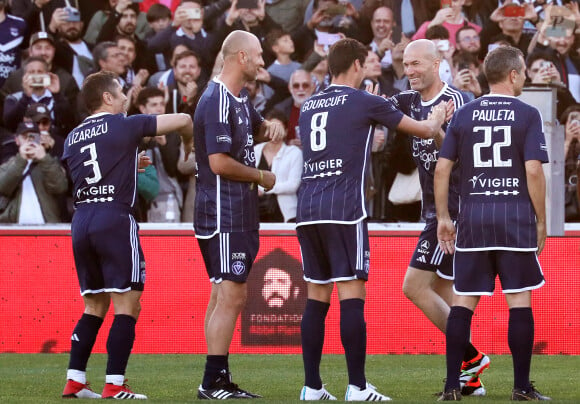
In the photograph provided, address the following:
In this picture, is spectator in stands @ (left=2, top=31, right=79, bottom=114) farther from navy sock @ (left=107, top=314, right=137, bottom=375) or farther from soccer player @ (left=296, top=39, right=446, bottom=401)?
soccer player @ (left=296, top=39, right=446, bottom=401)

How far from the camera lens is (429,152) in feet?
26.6

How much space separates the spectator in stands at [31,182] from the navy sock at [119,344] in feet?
19.1

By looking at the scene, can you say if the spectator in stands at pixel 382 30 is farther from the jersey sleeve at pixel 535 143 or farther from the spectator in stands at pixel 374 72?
the jersey sleeve at pixel 535 143

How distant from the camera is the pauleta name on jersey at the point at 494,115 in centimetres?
689

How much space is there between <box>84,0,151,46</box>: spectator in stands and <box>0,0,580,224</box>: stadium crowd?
0.05ft

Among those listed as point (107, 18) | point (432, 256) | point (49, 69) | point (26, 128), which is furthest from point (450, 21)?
point (432, 256)

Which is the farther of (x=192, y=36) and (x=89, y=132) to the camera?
(x=192, y=36)

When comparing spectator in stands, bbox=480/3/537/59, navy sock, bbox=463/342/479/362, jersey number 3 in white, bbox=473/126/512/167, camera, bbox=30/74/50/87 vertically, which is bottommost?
navy sock, bbox=463/342/479/362

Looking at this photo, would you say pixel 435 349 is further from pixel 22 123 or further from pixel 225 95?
pixel 22 123

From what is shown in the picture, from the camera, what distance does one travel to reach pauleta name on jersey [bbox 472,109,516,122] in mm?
6887

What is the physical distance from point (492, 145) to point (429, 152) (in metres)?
1.23

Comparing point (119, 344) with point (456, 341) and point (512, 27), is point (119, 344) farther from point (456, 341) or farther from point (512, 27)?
Answer: point (512, 27)

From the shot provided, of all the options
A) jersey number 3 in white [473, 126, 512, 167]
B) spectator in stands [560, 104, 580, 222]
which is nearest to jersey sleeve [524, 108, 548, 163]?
jersey number 3 in white [473, 126, 512, 167]

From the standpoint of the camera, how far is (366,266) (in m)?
7.07
